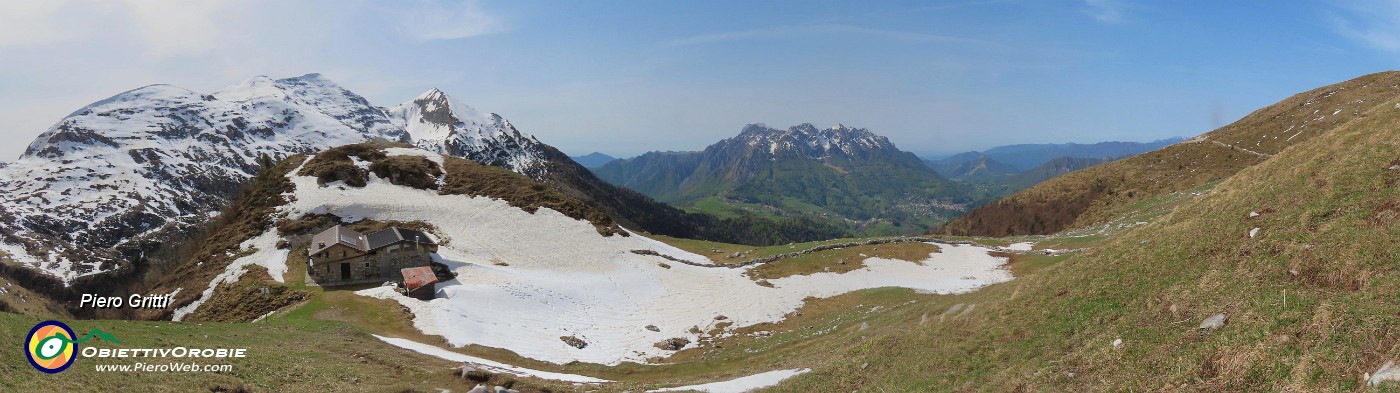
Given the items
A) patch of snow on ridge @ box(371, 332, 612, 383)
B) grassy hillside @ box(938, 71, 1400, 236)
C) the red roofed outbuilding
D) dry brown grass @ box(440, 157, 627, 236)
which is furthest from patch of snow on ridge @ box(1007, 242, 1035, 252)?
the red roofed outbuilding

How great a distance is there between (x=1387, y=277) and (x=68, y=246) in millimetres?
283802

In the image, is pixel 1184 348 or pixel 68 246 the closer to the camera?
pixel 1184 348

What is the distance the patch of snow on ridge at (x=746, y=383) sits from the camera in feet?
80.8

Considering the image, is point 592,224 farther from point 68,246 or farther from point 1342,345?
point 68,246

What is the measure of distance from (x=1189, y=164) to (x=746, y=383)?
105 metres

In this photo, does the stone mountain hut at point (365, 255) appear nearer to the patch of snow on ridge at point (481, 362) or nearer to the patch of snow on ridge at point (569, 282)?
the patch of snow on ridge at point (569, 282)

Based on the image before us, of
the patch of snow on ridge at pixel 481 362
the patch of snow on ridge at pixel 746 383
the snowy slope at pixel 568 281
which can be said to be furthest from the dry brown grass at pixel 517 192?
the patch of snow on ridge at pixel 746 383

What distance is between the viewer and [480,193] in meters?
80.2

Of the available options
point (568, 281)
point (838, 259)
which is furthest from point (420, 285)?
point (838, 259)

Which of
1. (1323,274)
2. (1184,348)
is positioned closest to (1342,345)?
(1184,348)

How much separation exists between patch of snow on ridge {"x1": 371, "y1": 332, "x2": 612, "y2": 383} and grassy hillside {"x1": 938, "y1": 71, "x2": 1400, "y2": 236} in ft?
260

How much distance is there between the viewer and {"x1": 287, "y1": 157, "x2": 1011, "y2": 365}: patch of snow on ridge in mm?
43031

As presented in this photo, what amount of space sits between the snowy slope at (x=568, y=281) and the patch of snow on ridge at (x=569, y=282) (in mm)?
126

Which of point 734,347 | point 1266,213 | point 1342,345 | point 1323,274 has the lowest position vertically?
point 734,347
